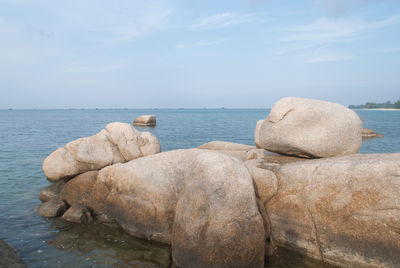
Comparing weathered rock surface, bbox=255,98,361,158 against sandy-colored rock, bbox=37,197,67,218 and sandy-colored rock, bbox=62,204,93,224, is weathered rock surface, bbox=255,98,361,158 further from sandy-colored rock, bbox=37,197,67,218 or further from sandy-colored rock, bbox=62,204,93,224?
sandy-colored rock, bbox=37,197,67,218

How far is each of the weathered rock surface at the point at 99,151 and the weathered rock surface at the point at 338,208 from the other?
5.76 m

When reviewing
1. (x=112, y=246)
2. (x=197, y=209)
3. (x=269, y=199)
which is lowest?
(x=112, y=246)

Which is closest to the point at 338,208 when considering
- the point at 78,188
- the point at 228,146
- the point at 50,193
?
the point at 78,188

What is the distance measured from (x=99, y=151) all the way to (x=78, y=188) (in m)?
1.73

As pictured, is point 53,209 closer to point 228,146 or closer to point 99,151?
point 99,151

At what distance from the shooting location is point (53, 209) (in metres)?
8.80

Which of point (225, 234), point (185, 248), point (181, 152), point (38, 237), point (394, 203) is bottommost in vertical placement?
point (38, 237)

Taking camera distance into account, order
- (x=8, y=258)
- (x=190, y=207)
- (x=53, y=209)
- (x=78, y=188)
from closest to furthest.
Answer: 1. (x=8, y=258)
2. (x=190, y=207)
3. (x=53, y=209)
4. (x=78, y=188)

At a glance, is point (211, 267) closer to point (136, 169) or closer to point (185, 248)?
point (185, 248)

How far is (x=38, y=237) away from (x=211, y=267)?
4.71 metres

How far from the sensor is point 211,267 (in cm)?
555

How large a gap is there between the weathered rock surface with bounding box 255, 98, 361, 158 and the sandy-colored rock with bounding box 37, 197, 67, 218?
6669 millimetres

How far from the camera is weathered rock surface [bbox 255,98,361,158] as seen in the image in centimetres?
812

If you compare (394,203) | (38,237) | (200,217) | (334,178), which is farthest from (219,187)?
(38,237)
